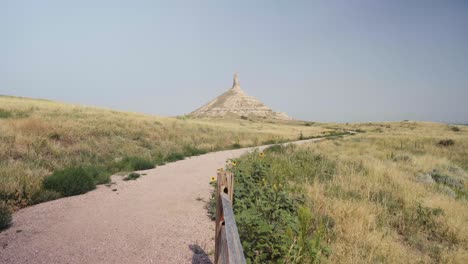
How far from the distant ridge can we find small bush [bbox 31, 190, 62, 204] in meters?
107

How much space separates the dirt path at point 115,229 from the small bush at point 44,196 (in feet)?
1.14

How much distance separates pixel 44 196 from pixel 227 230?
282 inches

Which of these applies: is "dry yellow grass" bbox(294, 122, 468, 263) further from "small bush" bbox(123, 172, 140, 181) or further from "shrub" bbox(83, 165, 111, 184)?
"shrub" bbox(83, 165, 111, 184)

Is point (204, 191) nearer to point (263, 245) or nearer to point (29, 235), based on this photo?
point (29, 235)

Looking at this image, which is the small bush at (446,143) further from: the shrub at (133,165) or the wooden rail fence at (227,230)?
the wooden rail fence at (227,230)

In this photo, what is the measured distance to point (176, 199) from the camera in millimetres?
8125

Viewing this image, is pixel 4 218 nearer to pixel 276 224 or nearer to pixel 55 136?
pixel 276 224

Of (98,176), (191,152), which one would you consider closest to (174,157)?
(191,152)

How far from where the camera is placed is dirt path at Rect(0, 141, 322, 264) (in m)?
4.83

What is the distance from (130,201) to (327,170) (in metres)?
6.90

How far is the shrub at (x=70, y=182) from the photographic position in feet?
27.0

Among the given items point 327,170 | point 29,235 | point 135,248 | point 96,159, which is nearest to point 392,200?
point 327,170

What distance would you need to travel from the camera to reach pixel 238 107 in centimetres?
12781

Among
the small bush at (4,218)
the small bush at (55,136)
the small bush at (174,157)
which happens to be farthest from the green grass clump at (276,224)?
the small bush at (55,136)
